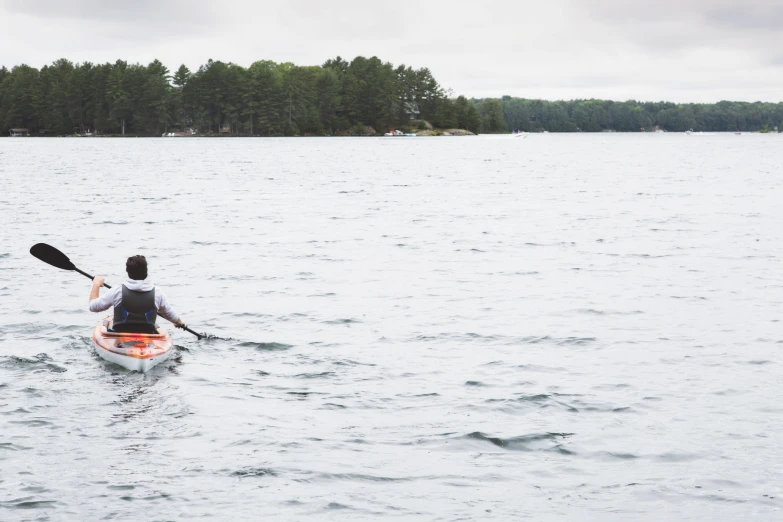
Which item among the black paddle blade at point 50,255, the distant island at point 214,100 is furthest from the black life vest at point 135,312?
the distant island at point 214,100

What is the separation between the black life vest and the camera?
536 inches

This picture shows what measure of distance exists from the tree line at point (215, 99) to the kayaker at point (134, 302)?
551 feet

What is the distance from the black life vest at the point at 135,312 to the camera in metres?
13.6

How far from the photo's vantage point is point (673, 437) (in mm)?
11117

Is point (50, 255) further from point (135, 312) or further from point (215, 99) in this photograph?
point (215, 99)

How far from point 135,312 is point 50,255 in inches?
147

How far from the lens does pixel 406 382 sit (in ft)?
44.0

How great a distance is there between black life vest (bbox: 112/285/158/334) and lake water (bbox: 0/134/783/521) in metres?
0.67

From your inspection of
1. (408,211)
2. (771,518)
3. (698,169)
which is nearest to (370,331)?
(771,518)

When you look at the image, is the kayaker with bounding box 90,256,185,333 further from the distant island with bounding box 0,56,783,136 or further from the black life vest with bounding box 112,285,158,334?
the distant island with bounding box 0,56,783,136

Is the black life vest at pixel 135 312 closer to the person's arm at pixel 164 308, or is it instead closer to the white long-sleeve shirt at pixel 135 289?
the white long-sleeve shirt at pixel 135 289

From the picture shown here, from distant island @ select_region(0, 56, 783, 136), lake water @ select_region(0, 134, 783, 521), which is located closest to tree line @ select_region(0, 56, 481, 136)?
distant island @ select_region(0, 56, 783, 136)

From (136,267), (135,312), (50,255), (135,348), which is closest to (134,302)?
(135,312)

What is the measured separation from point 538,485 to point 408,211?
1293 inches
